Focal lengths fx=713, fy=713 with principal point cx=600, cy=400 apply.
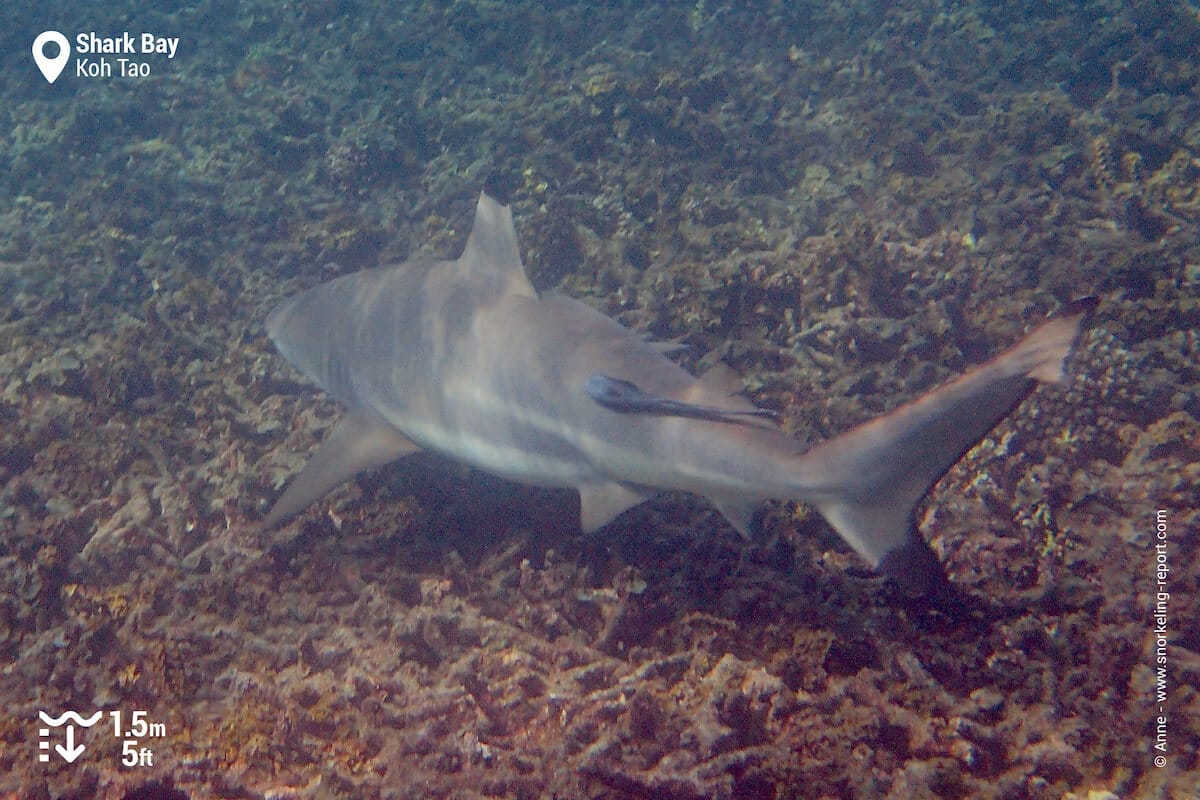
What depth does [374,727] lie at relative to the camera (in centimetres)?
328

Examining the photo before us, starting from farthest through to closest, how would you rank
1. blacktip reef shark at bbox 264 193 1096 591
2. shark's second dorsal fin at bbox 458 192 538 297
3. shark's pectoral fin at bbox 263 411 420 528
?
shark's pectoral fin at bbox 263 411 420 528
shark's second dorsal fin at bbox 458 192 538 297
blacktip reef shark at bbox 264 193 1096 591

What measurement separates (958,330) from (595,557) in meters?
3.65

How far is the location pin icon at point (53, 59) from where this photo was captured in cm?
1434

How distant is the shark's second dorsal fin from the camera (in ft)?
13.2

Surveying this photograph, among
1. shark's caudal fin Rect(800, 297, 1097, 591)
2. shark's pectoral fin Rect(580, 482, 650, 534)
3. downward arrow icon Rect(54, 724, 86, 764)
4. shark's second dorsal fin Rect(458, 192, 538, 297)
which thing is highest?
shark's second dorsal fin Rect(458, 192, 538, 297)

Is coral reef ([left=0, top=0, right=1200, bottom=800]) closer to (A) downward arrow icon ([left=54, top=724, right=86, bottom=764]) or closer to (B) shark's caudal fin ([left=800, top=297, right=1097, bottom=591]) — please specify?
(A) downward arrow icon ([left=54, top=724, right=86, bottom=764])

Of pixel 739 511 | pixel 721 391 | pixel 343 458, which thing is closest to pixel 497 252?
pixel 343 458

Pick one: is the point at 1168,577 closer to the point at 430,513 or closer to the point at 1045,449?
the point at 1045,449

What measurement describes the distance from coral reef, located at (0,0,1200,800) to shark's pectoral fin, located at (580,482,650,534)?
0.63m

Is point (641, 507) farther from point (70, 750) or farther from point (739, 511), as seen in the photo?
point (70, 750)

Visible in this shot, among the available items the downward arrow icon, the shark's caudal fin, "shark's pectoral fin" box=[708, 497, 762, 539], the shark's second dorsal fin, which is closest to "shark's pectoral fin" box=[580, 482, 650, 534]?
"shark's pectoral fin" box=[708, 497, 762, 539]

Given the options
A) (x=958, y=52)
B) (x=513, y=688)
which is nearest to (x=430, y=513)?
(x=513, y=688)

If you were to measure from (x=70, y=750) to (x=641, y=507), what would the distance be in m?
3.02

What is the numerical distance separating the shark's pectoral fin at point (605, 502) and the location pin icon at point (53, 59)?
16.7 m
